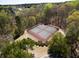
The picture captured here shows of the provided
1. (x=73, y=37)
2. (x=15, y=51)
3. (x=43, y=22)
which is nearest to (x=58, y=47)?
(x=73, y=37)

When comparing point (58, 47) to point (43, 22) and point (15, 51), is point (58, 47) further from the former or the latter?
point (15, 51)

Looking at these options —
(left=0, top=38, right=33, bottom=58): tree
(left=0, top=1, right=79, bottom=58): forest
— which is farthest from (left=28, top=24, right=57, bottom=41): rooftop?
(left=0, top=38, right=33, bottom=58): tree

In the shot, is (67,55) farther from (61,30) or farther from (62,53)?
(61,30)

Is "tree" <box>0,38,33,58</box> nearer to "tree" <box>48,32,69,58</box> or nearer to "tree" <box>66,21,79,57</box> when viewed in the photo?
"tree" <box>48,32,69,58</box>

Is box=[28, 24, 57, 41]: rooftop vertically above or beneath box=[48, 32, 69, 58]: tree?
above

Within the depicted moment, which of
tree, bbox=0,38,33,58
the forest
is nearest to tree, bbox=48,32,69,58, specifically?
the forest

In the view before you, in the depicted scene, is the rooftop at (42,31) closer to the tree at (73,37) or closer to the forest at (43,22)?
the forest at (43,22)

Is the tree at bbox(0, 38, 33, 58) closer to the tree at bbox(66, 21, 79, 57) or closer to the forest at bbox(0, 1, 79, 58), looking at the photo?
the forest at bbox(0, 1, 79, 58)

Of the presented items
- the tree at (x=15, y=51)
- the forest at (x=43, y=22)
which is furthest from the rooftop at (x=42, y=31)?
the tree at (x=15, y=51)
